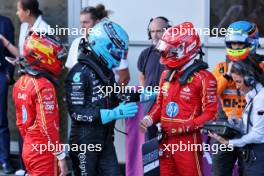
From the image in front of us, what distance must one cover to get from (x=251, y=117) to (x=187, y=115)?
52 cm

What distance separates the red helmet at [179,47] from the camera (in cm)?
530

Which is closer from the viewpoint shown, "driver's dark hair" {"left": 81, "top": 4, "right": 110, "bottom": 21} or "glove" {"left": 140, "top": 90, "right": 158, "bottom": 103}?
"glove" {"left": 140, "top": 90, "right": 158, "bottom": 103}

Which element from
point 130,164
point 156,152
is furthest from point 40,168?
point 130,164

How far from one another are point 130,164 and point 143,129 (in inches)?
53.8

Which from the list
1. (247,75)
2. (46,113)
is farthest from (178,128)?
(46,113)

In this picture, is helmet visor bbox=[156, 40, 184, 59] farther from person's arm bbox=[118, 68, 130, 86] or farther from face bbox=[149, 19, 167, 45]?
person's arm bbox=[118, 68, 130, 86]

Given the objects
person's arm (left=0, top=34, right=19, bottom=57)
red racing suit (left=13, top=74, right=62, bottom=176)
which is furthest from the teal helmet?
person's arm (left=0, top=34, right=19, bottom=57)

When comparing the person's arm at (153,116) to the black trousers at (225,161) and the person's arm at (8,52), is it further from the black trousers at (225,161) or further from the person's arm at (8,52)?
the person's arm at (8,52)

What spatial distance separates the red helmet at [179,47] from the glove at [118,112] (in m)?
0.50

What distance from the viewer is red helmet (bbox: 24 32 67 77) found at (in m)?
5.23

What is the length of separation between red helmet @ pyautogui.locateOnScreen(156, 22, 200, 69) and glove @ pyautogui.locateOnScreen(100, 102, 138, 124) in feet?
1.63

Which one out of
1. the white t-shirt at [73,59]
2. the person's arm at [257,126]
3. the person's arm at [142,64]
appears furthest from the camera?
the white t-shirt at [73,59]

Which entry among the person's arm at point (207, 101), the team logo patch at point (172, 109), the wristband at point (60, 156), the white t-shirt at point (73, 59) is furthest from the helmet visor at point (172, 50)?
the white t-shirt at point (73, 59)

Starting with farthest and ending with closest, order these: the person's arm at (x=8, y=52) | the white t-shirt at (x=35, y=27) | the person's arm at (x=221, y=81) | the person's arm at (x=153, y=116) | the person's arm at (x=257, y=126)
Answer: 1. the person's arm at (x=8, y=52)
2. the white t-shirt at (x=35, y=27)
3. the person's arm at (x=221, y=81)
4. the person's arm at (x=153, y=116)
5. the person's arm at (x=257, y=126)
